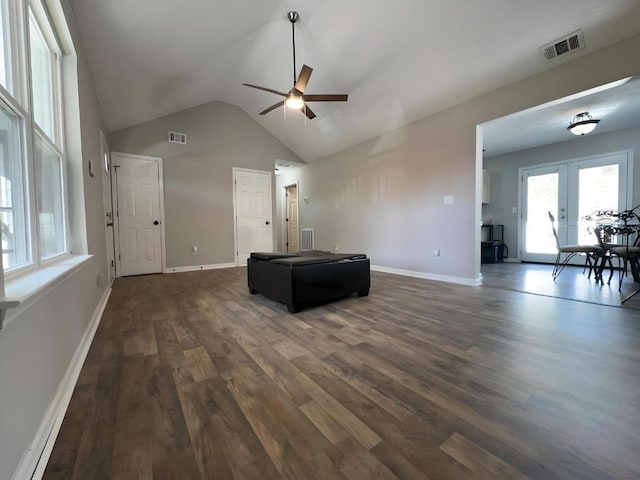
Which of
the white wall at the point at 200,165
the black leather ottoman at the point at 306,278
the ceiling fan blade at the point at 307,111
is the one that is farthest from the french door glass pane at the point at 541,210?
the white wall at the point at 200,165

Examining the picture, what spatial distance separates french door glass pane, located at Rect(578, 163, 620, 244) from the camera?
488 cm

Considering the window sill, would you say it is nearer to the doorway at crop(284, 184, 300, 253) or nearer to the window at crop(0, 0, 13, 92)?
the window at crop(0, 0, 13, 92)

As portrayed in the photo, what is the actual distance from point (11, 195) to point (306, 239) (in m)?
5.97

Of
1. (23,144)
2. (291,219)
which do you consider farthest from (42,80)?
(291,219)

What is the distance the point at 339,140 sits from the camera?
5543 mm

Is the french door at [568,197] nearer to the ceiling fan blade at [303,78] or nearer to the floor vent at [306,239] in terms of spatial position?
the floor vent at [306,239]

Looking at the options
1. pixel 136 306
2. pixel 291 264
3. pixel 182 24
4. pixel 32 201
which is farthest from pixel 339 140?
pixel 32 201

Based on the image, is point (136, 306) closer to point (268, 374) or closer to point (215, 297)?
point (215, 297)

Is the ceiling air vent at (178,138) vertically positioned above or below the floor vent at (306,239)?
above

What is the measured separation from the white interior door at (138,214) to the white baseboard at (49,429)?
3.44 meters

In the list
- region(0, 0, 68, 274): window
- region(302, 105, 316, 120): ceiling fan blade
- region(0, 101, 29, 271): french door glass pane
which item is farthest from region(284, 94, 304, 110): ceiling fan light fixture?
region(0, 101, 29, 271): french door glass pane

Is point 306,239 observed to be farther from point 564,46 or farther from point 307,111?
point 564,46

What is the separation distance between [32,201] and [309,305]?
2.14m

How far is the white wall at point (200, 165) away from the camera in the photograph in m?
4.86
